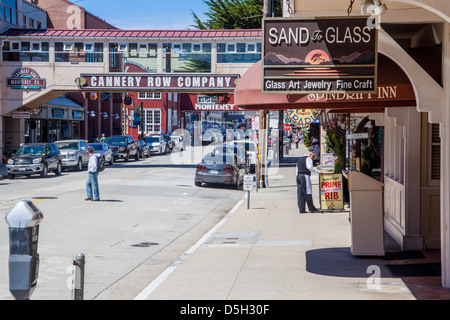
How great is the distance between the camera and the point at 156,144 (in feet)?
178

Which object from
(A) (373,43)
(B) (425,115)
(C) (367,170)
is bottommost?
(C) (367,170)

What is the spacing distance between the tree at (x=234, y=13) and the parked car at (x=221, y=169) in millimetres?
23676

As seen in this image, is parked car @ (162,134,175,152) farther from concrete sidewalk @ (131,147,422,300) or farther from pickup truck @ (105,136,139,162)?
concrete sidewalk @ (131,147,422,300)

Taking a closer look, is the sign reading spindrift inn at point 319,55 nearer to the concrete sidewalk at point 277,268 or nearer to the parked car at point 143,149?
the concrete sidewalk at point 277,268

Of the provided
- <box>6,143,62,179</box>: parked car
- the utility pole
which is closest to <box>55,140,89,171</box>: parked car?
<box>6,143,62,179</box>: parked car

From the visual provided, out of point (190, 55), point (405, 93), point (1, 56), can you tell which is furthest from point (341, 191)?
point (1, 56)

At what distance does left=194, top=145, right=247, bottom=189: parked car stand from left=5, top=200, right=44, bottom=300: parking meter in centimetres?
2052

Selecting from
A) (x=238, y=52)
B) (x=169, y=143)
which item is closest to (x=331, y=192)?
(x=238, y=52)

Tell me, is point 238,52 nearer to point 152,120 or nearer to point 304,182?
point 304,182

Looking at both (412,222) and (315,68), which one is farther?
(412,222)

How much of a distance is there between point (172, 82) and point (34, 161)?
10.4m
